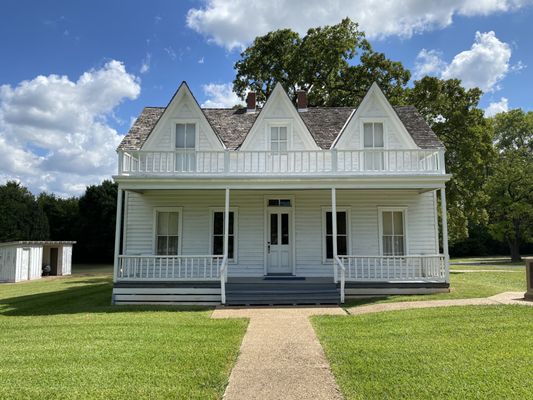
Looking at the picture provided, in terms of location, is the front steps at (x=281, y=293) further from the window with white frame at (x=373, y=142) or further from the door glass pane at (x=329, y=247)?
the window with white frame at (x=373, y=142)

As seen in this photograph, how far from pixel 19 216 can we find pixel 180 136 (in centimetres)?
2707

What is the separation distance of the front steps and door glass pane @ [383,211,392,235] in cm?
367

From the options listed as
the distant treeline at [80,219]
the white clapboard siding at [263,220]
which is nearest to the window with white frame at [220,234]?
the white clapboard siding at [263,220]

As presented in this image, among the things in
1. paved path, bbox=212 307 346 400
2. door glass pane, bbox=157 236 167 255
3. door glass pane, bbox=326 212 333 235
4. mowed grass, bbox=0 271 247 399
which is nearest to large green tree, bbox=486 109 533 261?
door glass pane, bbox=326 212 333 235

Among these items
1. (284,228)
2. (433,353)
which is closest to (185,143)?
(284,228)

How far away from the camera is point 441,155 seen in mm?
13906

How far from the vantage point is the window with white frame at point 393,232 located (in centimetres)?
1576

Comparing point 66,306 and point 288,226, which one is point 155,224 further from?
point 288,226

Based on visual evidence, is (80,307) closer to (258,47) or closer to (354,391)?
(354,391)

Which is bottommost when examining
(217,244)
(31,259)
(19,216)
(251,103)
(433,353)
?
(433,353)

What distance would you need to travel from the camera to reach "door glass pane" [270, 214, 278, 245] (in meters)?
15.8

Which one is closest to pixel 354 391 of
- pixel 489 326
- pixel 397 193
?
pixel 489 326

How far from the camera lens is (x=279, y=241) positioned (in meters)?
15.8

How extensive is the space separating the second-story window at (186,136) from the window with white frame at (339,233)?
6217 mm
